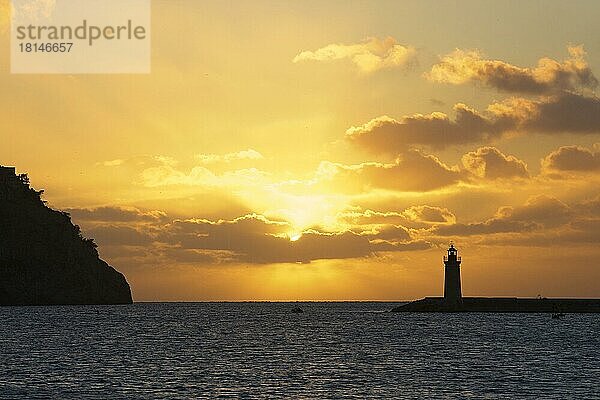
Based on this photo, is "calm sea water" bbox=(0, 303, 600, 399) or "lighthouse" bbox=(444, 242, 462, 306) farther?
"lighthouse" bbox=(444, 242, 462, 306)

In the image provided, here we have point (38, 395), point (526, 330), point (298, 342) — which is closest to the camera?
point (38, 395)

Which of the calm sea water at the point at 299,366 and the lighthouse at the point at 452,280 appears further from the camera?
the lighthouse at the point at 452,280

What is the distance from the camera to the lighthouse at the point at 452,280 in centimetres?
16662

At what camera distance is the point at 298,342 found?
116m

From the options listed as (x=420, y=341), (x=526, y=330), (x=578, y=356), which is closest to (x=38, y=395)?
(x=578, y=356)

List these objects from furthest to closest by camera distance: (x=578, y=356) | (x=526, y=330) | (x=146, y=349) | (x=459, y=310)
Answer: (x=459, y=310)
(x=526, y=330)
(x=146, y=349)
(x=578, y=356)

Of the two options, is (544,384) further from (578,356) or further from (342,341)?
(342,341)

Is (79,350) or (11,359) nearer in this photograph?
(11,359)

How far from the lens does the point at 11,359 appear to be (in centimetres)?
8519

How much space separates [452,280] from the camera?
17288cm

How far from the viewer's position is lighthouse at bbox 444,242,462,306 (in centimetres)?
16662

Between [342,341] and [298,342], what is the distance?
615 centimetres

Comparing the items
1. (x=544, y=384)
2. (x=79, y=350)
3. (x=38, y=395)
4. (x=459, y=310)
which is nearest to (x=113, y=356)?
(x=79, y=350)

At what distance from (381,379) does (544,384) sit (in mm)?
12137
